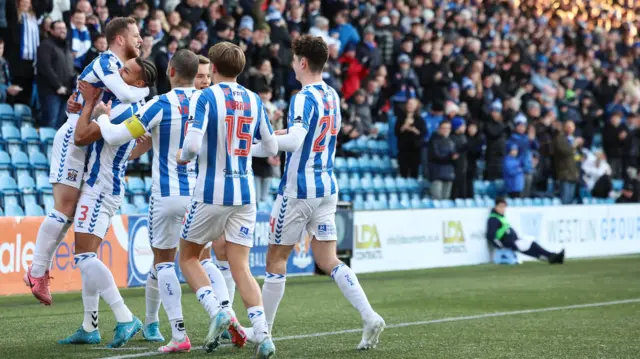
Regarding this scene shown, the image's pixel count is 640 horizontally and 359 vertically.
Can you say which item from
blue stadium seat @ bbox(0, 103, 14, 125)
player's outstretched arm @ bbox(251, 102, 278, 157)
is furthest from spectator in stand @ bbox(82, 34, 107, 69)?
player's outstretched arm @ bbox(251, 102, 278, 157)

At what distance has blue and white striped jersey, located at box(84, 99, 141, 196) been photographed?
752 centimetres

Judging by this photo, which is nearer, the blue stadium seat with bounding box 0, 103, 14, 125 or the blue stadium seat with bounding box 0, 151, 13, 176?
the blue stadium seat with bounding box 0, 151, 13, 176

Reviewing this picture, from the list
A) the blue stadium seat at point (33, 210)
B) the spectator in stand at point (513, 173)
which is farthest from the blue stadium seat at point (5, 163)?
the spectator in stand at point (513, 173)

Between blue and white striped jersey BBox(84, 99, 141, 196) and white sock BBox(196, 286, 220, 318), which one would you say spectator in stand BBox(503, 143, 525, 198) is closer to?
blue and white striped jersey BBox(84, 99, 141, 196)

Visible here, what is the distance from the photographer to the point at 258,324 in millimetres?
6617

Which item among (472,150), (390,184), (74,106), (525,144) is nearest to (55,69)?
(74,106)

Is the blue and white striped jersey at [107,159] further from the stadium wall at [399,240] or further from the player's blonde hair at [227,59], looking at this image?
the stadium wall at [399,240]

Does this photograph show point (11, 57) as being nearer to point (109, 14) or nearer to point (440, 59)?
point (109, 14)

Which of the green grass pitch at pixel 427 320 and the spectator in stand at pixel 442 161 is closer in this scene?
the green grass pitch at pixel 427 320

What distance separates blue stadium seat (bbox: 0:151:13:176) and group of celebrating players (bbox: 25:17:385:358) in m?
6.96

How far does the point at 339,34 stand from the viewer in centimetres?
2209

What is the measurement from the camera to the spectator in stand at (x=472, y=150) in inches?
859

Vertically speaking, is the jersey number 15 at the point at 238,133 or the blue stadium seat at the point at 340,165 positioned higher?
the jersey number 15 at the point at 238,133

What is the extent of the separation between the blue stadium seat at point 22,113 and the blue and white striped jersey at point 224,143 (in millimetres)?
9104
